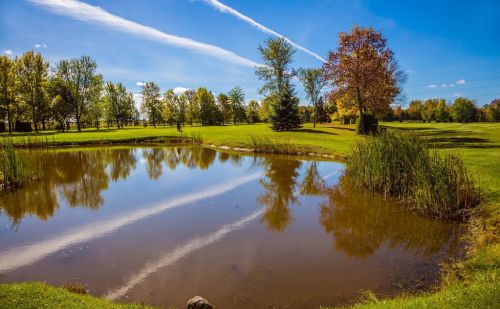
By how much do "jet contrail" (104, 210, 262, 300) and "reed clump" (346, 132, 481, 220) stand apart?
5.83 meters

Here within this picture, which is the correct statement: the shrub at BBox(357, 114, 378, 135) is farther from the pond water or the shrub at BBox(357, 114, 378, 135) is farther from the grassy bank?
the pond water

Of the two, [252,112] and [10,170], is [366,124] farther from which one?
[252,112]

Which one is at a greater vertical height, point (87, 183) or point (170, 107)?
point (170, 107)

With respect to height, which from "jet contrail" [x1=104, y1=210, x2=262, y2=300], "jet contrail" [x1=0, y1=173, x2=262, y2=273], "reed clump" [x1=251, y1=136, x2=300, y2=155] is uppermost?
"reed clump" [x1=251, y1=136, x2=300, y2=155]

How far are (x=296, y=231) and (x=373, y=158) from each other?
5634 mm

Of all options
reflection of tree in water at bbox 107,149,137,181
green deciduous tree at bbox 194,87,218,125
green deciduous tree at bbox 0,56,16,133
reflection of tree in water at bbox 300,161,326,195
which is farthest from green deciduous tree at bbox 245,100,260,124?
reflection of tree in water at bbox 300,161,326,195

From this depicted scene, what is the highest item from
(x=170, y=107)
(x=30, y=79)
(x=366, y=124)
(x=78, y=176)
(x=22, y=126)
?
(x=30, y=79)

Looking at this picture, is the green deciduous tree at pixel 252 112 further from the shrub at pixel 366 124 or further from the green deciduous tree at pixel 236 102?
the shrub at pixel 366 124

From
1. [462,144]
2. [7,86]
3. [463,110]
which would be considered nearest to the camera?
[462,144]

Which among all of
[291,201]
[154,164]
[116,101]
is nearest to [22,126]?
[116,101]

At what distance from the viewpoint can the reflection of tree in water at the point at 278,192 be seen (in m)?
11.0

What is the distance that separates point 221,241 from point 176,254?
1.38m

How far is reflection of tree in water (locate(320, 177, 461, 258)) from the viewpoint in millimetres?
8641

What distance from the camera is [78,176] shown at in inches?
754
